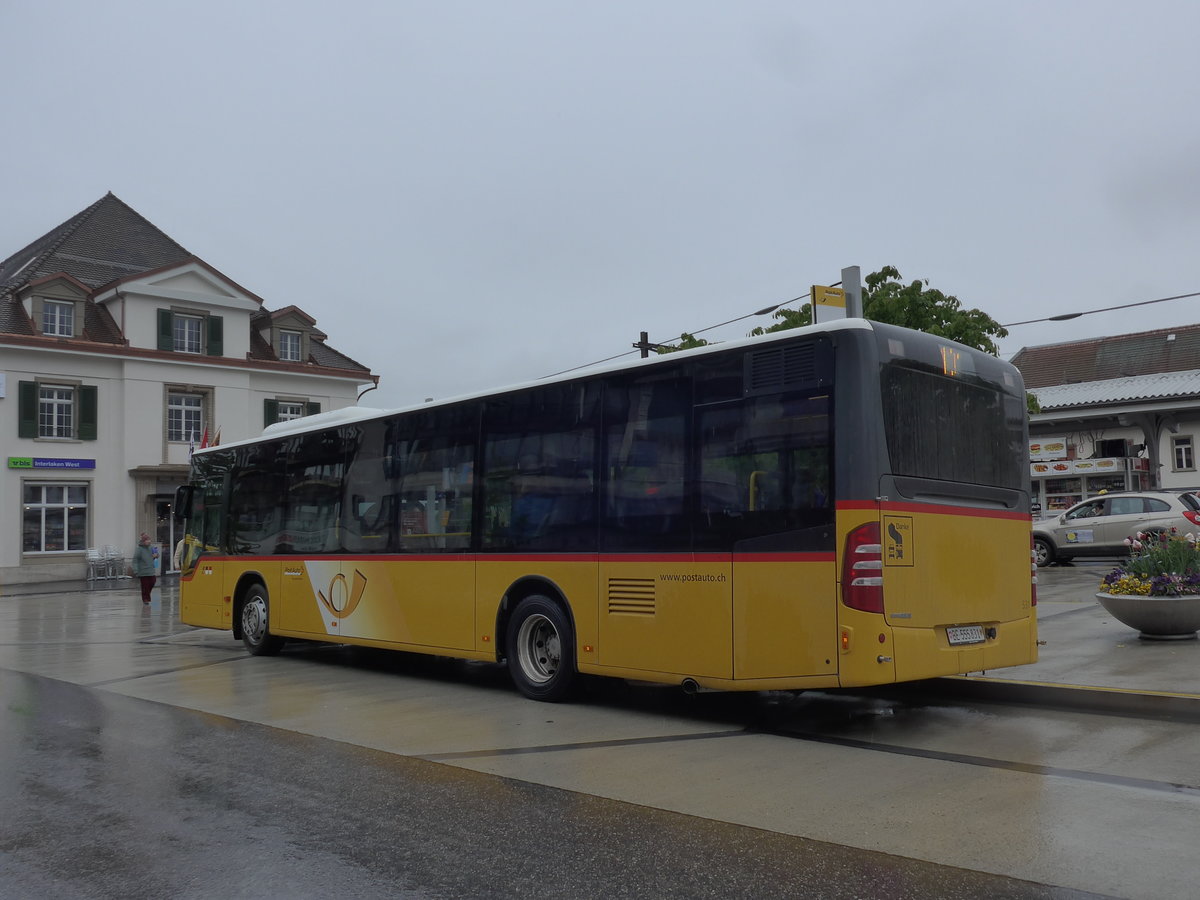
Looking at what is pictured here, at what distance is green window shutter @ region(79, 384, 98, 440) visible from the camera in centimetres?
3738

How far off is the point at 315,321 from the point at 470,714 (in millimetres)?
38864

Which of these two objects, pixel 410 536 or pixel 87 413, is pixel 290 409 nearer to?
pixel 87 413

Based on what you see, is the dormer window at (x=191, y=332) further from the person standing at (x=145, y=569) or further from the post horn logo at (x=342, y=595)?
the post horn logo at (x=342, y=595)

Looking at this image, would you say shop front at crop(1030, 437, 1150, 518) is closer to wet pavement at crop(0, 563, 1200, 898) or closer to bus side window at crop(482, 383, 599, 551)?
wet pavement at crop(0, 563, 1200, 898)

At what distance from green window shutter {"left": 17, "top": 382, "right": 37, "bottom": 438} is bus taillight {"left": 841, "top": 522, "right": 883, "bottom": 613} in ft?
118

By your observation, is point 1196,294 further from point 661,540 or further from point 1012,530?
point 661,540

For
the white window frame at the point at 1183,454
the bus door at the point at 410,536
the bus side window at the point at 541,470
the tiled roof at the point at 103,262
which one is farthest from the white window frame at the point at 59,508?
the white window frame at the point at 1183,454

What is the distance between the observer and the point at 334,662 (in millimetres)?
13406

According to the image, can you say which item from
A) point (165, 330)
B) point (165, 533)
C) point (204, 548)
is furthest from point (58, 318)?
point (204, 548)

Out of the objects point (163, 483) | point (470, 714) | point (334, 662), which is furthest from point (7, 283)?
point (470, 714)

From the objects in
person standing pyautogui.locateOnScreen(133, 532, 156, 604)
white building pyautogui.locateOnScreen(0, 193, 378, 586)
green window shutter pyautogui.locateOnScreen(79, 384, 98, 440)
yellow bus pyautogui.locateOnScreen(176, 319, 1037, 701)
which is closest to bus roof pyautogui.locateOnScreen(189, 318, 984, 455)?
yellow bus pyautogui.locateOnScreen(176, 319, 1037, 701)

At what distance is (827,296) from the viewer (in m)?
13.8

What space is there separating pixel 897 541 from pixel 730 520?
1246 mm

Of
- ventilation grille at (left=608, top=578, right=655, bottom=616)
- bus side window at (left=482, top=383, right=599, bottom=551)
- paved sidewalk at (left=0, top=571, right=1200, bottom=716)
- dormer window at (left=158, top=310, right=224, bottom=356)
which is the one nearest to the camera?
paved sidewalk at (left=0, top=571, right=1200, bottom=716)
